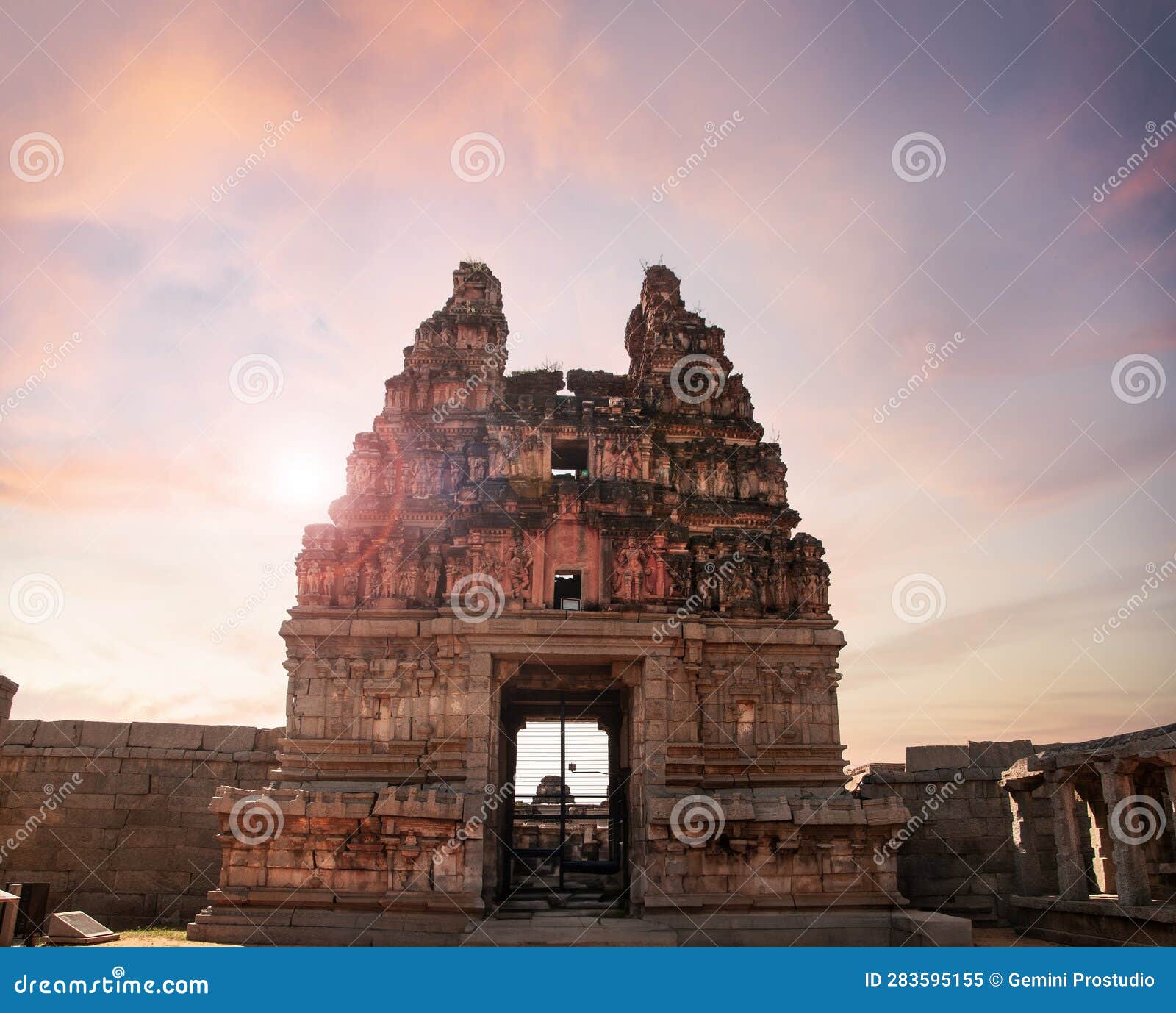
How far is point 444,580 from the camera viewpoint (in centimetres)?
1769

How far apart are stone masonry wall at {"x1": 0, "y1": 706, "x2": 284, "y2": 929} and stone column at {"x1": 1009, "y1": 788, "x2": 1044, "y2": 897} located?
15191 millimetres

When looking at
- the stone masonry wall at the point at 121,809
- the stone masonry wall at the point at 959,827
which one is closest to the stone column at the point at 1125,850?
the stone masonry wall at the point at 959,827

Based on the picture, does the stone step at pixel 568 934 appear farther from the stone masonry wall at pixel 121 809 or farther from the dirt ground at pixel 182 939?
the stone masonry wall at pixel 121 809

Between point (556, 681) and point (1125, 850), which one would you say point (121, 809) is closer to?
point (556, 681)

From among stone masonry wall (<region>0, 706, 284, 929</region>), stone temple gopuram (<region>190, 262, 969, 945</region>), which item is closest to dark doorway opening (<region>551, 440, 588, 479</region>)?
stone temple gopuram (<region>190, 262, 969, 945</region>)

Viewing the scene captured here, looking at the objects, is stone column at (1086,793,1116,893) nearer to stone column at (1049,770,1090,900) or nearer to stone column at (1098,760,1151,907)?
stone column at (1049,770,1090,900)

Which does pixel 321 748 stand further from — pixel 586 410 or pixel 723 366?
pixel 723 366

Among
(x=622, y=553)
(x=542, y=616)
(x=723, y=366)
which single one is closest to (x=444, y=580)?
(x=542, y=616)

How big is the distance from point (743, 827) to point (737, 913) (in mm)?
1397

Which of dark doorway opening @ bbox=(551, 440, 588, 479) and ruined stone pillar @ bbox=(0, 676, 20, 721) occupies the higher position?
dark doorway opening @ bbox=(551, 440, 588, 479)

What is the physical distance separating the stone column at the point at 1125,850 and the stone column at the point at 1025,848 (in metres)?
2.86

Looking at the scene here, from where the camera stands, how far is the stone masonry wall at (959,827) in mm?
18203

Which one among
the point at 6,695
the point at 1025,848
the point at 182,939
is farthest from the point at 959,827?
the point at 6,695

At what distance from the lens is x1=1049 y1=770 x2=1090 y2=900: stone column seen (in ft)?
52.8
